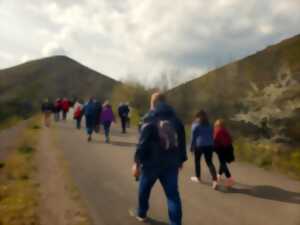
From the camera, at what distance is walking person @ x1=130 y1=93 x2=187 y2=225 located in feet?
23.9

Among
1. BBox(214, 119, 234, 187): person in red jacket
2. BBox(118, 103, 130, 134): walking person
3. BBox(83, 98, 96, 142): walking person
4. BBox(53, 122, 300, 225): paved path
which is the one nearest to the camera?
BBox(53, 122, 300, 225): paved path

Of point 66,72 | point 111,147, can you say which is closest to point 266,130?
point 111,147

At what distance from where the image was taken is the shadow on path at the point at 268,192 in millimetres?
10260

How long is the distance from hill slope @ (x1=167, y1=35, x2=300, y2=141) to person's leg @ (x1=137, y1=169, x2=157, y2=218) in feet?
57.5

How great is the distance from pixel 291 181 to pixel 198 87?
23892 millimetres

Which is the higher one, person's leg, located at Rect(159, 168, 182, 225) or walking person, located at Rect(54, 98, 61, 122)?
walking person, located at Rect(54, 98, 61, 122)

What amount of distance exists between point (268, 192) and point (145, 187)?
13.3 feet

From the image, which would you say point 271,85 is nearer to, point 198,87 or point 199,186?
point 198,87

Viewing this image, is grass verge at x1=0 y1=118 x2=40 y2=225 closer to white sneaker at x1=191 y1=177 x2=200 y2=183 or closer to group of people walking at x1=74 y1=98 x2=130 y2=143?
white sneaker at x1=191 y1=177 x2=200 y2=183

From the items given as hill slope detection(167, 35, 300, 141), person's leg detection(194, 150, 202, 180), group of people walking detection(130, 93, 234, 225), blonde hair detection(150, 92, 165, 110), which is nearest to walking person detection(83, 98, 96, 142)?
hill slope detection(167, 35, 300, 141)

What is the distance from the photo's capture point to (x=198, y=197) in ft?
33.0

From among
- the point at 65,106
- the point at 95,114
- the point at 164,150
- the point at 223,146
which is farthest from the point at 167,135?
the point at 65,106

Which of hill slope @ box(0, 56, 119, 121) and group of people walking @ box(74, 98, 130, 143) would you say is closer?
group of people walking @ box(74, 98, 130, 143)

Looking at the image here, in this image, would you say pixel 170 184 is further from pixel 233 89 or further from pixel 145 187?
pixel 233 89
